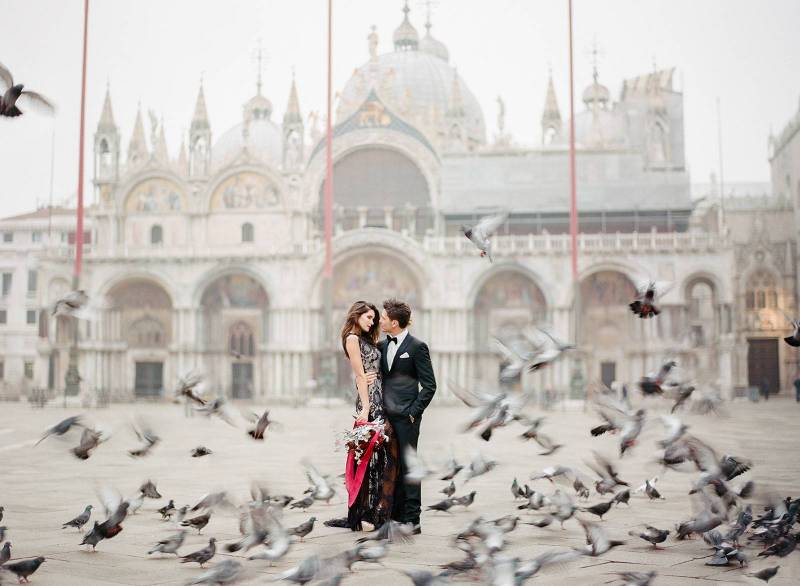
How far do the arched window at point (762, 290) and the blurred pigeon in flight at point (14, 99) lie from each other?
4669cm

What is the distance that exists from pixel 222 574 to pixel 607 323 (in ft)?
128

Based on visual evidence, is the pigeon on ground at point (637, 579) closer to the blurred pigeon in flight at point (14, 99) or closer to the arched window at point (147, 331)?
the blurred pigeon in flight at point (14, 99)

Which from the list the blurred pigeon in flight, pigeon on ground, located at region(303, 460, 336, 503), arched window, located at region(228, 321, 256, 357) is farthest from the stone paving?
arched window, located at region(228, 321, 256, 357)

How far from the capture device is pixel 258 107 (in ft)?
235

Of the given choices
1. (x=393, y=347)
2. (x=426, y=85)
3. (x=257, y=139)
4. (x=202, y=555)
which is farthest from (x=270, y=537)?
(x=257, y=139)

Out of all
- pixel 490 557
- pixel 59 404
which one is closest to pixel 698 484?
pixel 490 557

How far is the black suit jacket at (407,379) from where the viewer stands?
25.3 ft

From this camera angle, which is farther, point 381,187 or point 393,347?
point 381,187

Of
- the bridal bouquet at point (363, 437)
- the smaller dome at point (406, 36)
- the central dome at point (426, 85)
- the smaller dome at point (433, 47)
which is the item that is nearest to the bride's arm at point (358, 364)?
the bridal bouquet at point (363, 437)

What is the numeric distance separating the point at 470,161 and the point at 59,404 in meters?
21.6

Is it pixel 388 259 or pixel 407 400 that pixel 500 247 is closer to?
pixel 388 259

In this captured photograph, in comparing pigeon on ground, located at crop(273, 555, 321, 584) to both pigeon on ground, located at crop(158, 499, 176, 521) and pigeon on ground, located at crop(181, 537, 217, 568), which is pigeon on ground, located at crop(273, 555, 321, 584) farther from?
pigeon on ground, located at crop(158, 499, 176, 521)

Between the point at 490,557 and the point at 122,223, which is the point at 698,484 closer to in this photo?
the point at 490,557

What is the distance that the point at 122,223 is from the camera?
4666cm
